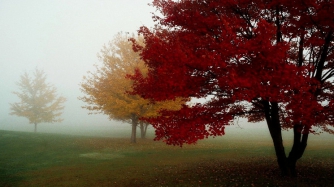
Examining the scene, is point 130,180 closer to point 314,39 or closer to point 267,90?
point 267,90

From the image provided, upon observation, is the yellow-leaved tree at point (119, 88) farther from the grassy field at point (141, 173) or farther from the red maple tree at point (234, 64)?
the red maple tree at point (234, 64)

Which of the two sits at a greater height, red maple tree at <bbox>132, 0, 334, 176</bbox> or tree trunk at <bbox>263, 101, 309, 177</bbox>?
red maple tree at <bbox>132, 0, 334, 176</bbox>

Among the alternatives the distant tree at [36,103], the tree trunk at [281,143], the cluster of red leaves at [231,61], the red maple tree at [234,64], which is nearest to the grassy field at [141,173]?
the tree trunk at [281,143]

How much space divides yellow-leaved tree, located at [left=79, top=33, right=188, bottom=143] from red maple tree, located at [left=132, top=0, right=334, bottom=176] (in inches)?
486

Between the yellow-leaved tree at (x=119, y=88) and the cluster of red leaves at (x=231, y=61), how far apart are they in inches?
491

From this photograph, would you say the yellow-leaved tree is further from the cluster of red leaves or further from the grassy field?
the cluster of red leaves

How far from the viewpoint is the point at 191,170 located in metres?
12.5

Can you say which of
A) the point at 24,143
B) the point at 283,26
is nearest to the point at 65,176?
the point at 283,26

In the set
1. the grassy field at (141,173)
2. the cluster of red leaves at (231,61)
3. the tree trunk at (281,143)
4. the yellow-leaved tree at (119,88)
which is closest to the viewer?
the cluster of red leaves at (231,61)

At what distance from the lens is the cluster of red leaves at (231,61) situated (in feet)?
21.3

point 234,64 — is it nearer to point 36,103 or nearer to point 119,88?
point 119,88

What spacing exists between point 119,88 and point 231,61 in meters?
16.8

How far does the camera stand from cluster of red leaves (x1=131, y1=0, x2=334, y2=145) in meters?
6.48

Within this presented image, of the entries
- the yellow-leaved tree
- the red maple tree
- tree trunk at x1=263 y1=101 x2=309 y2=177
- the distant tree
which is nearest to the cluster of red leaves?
the red maple tree
